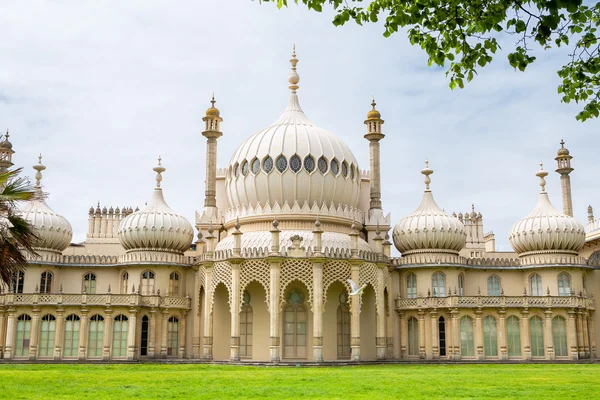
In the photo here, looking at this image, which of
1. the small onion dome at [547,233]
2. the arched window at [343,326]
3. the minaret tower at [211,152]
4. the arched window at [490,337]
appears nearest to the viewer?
the arched window at [343,326]

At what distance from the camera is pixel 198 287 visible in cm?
4272

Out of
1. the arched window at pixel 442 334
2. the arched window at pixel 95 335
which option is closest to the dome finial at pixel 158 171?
the arched window at pixel 95 335

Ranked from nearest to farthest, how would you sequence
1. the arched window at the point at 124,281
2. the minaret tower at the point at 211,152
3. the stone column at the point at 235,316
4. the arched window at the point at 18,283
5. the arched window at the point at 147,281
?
1. the stone column at the point at 235,316
2. the arched window at the point at 18,283
3. the arched window at the point at 147,281
4. the arched window at the point at 124,281
5. the minaret tower at the point at 211,152

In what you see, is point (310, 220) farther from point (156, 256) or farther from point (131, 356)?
point (131, 356)

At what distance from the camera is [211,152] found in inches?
1887

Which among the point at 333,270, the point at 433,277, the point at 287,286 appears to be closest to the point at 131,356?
the point at 287,286

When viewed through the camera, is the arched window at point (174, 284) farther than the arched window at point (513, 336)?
Yes

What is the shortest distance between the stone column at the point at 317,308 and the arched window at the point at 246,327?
4730 millimetres

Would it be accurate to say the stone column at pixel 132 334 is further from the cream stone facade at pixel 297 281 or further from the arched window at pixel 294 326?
the arched window at pixel 294 326

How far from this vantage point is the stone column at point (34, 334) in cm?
3972

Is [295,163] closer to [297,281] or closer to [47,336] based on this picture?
[297,281]

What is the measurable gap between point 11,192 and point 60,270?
24922 millimetres

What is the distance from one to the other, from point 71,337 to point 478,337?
23.4 m

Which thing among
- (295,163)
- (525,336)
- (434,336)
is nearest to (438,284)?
(434,336)
